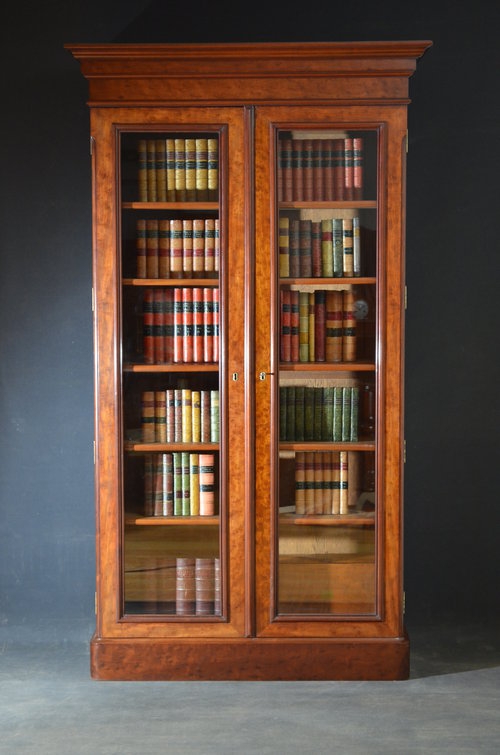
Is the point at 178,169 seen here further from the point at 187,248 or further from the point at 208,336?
the point at 208,336

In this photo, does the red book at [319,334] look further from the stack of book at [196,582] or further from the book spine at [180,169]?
the stack of book at [196,582]

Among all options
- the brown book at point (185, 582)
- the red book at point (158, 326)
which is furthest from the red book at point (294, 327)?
the brown book at point (185, 582)

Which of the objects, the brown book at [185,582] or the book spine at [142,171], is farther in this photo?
the brown book at [185,582]

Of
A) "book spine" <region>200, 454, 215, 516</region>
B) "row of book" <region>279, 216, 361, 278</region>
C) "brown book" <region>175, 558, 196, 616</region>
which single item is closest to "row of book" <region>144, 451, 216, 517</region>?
"book spine" <region>200, 454, 215, 516</region>

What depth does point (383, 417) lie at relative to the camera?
12.8ft

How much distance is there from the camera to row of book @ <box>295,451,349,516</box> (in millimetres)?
3918

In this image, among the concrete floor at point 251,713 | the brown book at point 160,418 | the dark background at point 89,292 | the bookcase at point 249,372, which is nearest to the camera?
the concrete floor at point 251,713

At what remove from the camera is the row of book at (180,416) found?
12.9 feet

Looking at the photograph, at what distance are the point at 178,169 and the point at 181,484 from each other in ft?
4.44

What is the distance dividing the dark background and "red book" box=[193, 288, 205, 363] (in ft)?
2.79

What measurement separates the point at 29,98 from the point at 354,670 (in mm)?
3101

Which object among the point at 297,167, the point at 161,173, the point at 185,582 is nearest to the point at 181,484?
the point at 185,582

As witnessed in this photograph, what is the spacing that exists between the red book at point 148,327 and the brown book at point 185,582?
2.91ft

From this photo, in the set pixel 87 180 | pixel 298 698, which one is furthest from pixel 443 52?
pixel 298 698
